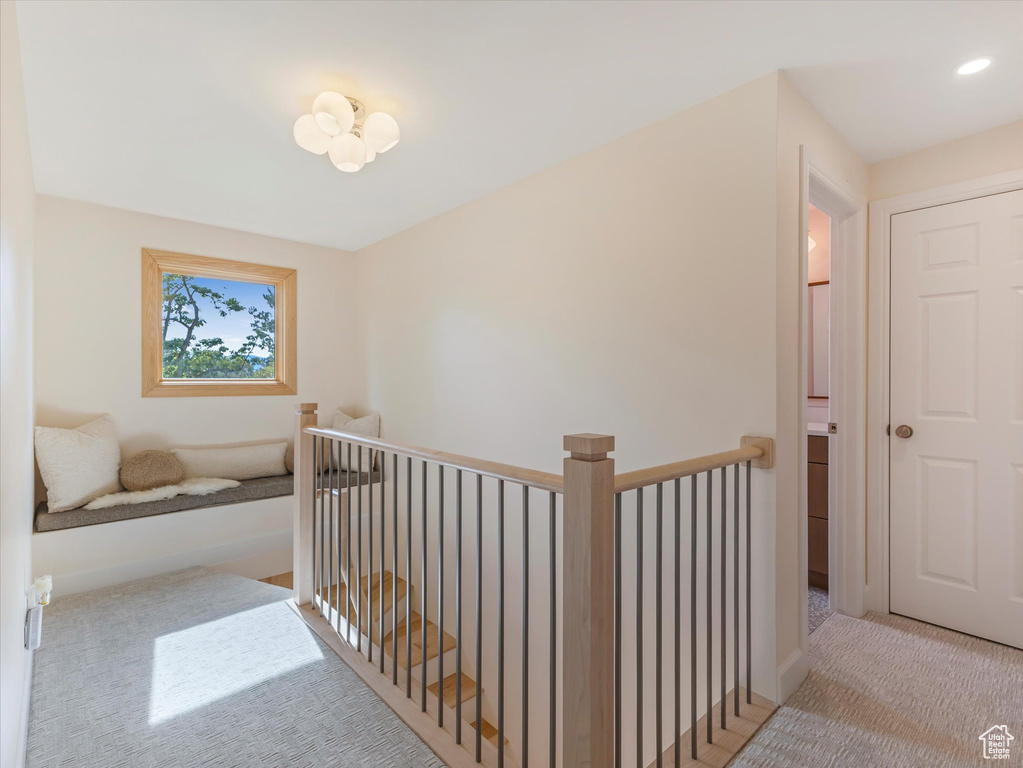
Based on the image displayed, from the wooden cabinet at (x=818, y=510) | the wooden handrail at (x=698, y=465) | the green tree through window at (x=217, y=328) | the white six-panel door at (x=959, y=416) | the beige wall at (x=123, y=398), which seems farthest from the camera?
the green tree through window at (x=217, y=328)

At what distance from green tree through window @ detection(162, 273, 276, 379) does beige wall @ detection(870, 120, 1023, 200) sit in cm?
420

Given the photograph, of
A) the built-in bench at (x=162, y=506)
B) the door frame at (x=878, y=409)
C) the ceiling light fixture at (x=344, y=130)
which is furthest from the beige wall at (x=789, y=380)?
the built-in bench at (x=162, y=506)

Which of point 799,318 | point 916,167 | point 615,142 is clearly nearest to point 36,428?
point 615,142

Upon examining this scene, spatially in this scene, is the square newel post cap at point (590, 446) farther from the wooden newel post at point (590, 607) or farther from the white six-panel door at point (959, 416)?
the white six-panel door at point (959, 416)

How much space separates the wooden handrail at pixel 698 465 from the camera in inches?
46.4

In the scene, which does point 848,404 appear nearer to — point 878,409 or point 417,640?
point 878,409

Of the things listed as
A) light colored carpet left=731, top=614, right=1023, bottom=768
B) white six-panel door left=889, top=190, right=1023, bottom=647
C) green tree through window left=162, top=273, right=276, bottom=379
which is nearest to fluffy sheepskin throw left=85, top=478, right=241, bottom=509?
green tree through window left=162, top=273, right=276, bottom=379

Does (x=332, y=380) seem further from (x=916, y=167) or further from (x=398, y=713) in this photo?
(x=916, y=167)

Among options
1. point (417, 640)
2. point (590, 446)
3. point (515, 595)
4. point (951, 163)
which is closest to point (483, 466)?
point (590, 446)

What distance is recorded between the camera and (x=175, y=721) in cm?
167

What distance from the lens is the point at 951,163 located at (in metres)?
2.19

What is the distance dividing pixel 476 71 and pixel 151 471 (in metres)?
3.12

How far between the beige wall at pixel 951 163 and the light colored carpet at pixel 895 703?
2.02 metres

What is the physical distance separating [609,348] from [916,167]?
1669mm
